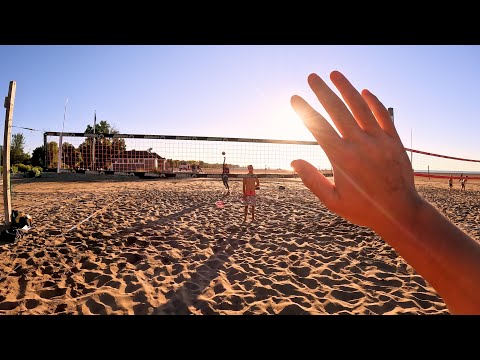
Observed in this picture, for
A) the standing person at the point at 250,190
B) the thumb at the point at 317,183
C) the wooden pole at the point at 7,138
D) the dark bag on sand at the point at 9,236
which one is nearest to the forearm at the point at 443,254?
the thumb at the point at 317,183

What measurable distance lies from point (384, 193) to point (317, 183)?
194 millimetres

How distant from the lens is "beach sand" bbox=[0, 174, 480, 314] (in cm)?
298

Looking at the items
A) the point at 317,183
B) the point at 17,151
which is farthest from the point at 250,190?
the point at 17,151

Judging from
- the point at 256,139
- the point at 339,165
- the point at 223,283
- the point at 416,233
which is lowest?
the point at 223,283

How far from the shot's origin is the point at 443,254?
2.05 ft

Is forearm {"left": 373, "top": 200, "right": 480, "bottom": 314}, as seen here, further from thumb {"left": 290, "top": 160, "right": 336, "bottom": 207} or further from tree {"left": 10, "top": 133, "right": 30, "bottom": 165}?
tree {"left": 10, "top": 133, "right": 30, "bottom": 165}

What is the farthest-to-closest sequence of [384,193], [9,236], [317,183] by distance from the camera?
[9,236] → [317,183] → [384,193]

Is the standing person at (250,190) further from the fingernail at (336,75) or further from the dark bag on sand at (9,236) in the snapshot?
the fingernail at (336,75)

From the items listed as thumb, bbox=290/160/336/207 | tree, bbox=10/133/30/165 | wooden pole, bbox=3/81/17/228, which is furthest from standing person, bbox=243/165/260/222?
tree, bbox=10/133/30/165

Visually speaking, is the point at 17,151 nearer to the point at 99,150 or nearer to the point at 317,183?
the point at 99,150
